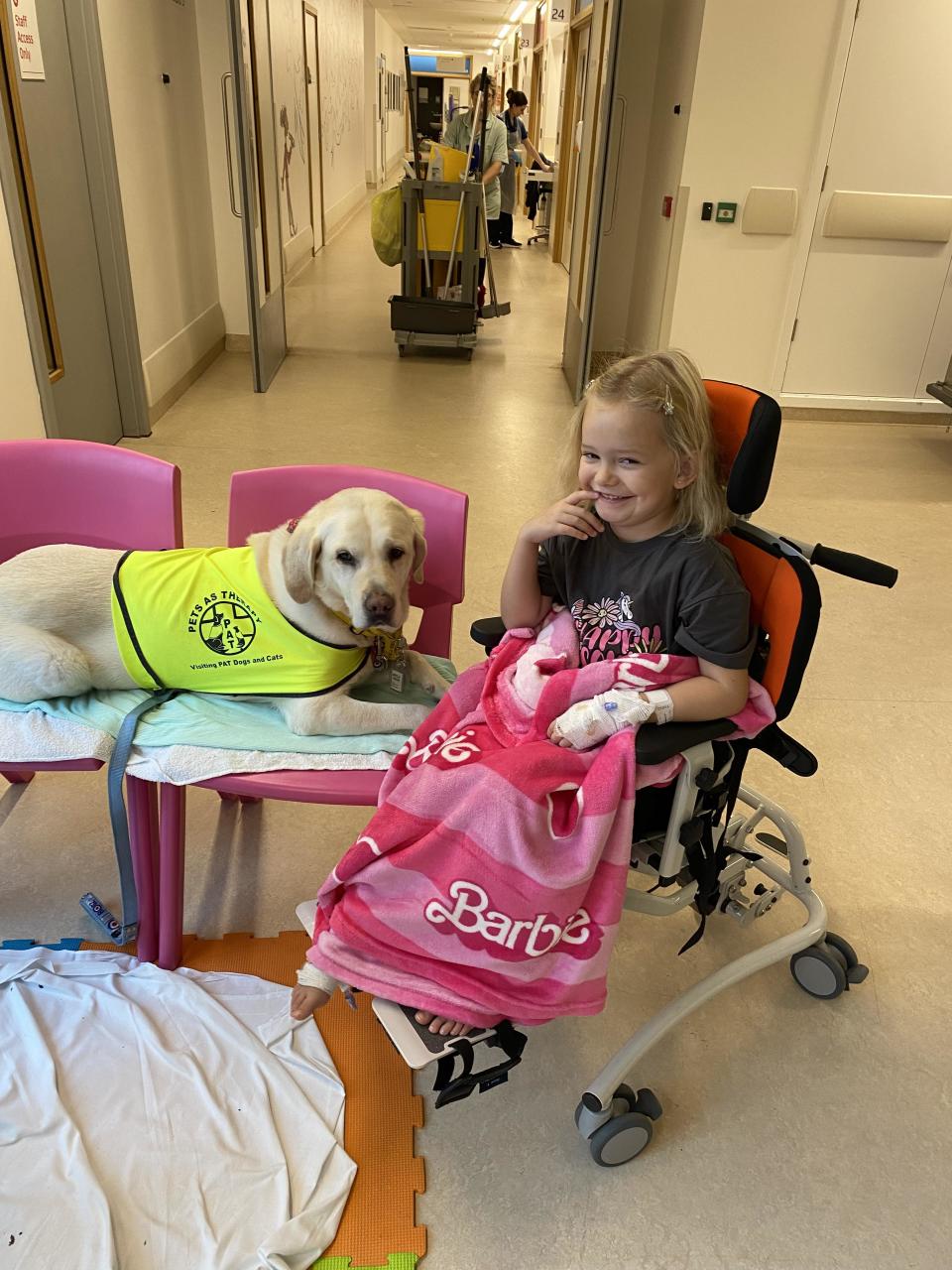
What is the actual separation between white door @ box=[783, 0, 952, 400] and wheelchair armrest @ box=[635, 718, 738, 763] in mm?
4284

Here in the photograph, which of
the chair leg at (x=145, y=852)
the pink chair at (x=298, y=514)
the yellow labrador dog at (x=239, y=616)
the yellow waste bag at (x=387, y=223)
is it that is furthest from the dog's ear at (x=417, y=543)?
the yellow waste bag at (x=387, y=223)

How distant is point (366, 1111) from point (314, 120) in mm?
9416

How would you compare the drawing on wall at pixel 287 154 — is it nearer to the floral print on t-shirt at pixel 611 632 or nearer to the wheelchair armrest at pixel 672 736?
the floral print on t-shirt at pixel 611 632

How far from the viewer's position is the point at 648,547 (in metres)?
1.46

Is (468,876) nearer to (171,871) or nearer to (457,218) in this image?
(171,871)

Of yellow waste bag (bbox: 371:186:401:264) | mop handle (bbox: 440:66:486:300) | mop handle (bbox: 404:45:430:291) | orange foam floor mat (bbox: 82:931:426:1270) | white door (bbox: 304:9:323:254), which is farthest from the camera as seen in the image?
white door (bbox: 304:9:323:254)

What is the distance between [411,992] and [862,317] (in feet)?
16.0

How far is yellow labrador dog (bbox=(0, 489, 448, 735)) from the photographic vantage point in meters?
1.53

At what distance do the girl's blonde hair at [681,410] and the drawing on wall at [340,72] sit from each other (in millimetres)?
9403

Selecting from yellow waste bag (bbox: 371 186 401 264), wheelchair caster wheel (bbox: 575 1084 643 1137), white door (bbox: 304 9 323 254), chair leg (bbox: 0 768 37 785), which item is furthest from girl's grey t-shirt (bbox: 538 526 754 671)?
white door (bbox: 304 9 323 254)

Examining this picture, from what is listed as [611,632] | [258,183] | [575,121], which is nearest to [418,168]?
[258,183]

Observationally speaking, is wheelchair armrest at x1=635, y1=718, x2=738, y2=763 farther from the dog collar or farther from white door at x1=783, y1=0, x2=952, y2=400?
white door at x1=783, y1=0, x2=952, y2=400

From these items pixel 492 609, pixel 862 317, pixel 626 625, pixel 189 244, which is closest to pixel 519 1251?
pixel 626 625

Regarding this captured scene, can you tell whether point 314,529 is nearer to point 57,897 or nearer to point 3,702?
point 3,702
